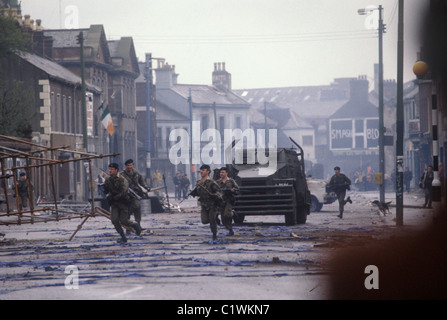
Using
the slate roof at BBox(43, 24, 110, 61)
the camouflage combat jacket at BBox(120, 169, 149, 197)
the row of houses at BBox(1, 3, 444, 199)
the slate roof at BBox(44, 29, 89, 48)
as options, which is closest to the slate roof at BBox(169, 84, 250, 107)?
the row of houses at BBox(1, 3, 444, 199)

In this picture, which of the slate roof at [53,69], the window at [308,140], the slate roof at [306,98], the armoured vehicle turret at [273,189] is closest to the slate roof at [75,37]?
the slate roof at [53,69]

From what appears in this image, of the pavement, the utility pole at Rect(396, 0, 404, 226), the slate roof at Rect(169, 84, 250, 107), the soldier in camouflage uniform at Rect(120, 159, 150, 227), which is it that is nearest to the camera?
the pavement

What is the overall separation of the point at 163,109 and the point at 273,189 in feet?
234

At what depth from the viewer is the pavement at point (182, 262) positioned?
11.3 metres

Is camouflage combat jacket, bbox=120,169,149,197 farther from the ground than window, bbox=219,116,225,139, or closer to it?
closer to it

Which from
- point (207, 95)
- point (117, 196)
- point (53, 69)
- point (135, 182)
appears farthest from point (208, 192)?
point (207, 95)

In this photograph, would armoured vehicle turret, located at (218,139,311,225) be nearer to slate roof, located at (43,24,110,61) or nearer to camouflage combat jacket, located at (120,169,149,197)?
camouflage combat jacket, located at (120,169,149,197)

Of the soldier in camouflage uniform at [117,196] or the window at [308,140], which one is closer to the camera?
the soldier in camouflage uniform at [117,196]

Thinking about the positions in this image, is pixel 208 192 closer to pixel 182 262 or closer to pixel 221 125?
pixel 182 262

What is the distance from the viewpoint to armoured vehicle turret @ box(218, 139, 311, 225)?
81.6 feet

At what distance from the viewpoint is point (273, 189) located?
2509 centimetres

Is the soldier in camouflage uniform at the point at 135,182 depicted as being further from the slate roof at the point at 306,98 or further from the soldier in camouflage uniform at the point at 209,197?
the slate roof at the point at 306,98

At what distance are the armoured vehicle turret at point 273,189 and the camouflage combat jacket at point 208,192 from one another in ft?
17.3

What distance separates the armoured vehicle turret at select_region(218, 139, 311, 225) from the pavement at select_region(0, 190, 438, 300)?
0.56 m
